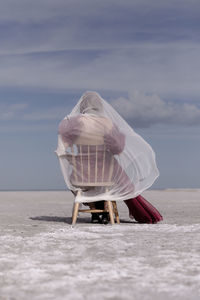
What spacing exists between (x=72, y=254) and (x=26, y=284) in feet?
4.29

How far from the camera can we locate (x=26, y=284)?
11.1ft

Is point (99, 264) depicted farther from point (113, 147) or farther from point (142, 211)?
point (142, 211)

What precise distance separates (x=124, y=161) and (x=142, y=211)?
919 mm

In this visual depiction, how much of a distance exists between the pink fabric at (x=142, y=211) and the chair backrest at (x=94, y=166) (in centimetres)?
68

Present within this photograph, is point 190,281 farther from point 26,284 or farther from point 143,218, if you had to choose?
point 143,218

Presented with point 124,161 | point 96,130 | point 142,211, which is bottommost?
point 142,211

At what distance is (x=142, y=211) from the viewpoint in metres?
8.09

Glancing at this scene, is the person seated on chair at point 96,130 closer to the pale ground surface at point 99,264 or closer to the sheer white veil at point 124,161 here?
the sheer white veil at point 124,161

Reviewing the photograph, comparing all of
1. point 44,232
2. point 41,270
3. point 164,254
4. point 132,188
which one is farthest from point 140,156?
point 41,270

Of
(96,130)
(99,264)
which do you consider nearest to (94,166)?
→ (96,130)

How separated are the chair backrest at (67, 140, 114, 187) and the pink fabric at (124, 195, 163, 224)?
2.22 feet

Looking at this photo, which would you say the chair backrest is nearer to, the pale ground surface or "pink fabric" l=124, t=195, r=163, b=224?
"pink fabric" l=124, t=195, r=163, b=224

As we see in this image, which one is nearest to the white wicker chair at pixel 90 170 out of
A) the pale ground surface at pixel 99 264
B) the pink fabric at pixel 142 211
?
the pink fabric at pixel 142 211

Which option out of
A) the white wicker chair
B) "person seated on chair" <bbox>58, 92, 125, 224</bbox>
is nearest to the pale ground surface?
the white wicker chair
